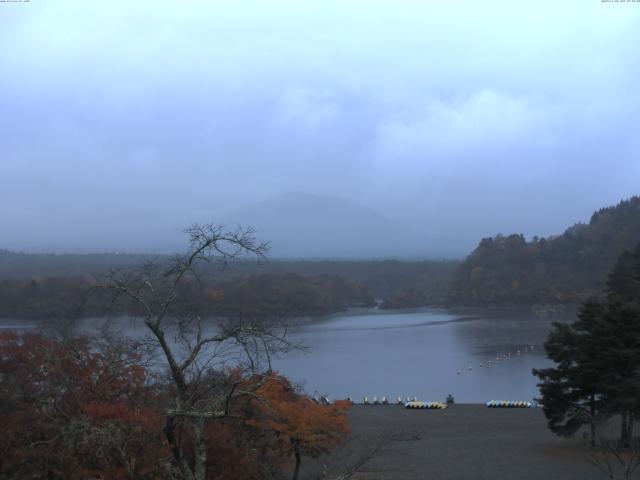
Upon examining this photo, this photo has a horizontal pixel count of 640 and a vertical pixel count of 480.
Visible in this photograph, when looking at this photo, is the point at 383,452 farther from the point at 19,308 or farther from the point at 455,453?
the point at 19,308

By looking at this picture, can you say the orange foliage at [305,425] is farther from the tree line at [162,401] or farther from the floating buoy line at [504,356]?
the floating buoy line at [504,356]

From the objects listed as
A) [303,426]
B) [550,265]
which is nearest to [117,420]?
[303,426]

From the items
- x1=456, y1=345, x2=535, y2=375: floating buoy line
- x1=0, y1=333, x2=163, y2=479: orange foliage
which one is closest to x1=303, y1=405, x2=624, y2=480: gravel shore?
x1=0, y1=333, x2=163, y2=479: orange foliage

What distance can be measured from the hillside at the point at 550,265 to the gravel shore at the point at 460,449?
86.9 ft

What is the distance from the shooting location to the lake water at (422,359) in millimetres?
13906

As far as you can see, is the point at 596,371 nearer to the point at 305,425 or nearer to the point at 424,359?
the point at 305,425

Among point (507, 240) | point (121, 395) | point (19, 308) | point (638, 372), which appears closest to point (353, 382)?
point (638, 372)

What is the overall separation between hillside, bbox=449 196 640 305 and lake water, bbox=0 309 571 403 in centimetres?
716

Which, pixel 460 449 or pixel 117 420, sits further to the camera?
pixel 460 449

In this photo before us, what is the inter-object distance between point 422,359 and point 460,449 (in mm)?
10422

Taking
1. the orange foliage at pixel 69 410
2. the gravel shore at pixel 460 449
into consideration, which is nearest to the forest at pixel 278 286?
the gravel shore at pixel 460 449

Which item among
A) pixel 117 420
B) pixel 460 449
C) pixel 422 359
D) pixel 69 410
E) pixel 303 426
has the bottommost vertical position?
pixel 422 359

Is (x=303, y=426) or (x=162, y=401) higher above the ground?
(x=162, y=401)

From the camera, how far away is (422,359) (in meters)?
18.2
